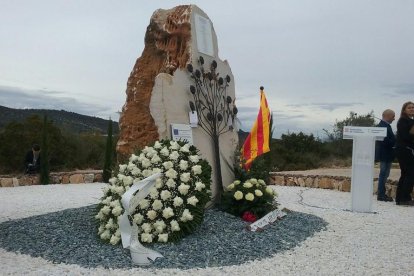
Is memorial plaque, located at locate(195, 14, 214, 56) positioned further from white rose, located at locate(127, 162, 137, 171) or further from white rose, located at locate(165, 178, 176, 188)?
white rose, located at locate(165, 178, 176, 188)

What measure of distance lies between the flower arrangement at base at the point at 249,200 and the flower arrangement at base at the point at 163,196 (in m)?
0.98

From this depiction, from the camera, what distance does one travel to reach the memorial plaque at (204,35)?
7.61 meters

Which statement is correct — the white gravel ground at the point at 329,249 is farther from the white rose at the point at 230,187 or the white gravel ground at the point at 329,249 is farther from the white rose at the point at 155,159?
the white rose at the point at 155,159

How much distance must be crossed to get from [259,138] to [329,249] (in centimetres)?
246

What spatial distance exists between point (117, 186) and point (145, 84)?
214 cm

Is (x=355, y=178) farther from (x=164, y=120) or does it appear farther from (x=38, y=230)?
(x=38, y=230)

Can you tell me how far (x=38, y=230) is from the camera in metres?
6.33

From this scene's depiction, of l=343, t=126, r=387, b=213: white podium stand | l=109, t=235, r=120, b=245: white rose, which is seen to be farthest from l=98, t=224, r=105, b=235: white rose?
l=343, t=126, r=387, b=213: white podium stand

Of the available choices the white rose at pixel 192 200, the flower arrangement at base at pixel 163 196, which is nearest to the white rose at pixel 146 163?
the flower arrangement at base at pixel 163 196

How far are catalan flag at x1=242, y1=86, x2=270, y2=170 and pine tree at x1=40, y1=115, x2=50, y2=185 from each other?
680cm

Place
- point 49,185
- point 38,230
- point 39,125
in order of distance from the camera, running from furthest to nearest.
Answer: point 39,125, point 49,185, point 38,230

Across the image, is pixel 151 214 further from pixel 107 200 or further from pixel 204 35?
pixel 204 35

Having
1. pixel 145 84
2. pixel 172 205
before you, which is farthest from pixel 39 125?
pixel 172 205

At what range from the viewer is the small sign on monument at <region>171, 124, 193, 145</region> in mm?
6793
